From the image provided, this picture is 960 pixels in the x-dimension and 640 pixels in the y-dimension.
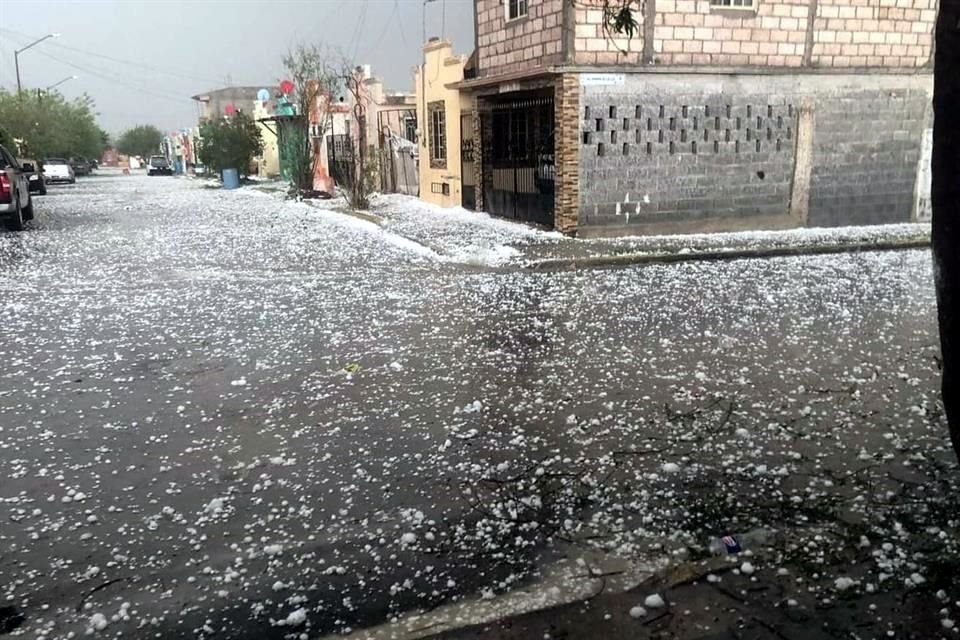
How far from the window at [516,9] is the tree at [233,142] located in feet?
83.6

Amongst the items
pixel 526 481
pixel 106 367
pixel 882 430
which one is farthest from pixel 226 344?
pixel 882 430

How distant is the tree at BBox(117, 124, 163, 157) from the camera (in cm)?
12331

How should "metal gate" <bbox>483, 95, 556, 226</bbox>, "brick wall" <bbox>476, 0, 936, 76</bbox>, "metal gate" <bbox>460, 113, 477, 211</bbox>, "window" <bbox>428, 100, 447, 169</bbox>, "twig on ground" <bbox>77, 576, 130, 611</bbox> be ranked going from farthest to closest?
1. "window" <bbox>428, 100, 447, 169</bbox>
2. "metal gate" <bbox>460, 113, 477, 211</bbox>
3. "metal gate" <bbox>483, 95, 556, 226</bbox>
4. "brick wall" <bbox>476, 0, 936, 76</bbox>
5. "twig on ground" <bbox>77, 576, 130, 611</bbox>

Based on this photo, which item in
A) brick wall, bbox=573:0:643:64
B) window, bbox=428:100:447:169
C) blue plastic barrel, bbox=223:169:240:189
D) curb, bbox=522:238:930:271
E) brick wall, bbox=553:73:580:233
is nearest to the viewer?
curb, bbox=522:238:930:271

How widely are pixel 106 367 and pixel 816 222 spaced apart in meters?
14.3

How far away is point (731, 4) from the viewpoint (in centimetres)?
1435

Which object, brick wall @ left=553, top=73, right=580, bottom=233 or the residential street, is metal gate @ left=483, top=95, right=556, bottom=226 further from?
the residential street

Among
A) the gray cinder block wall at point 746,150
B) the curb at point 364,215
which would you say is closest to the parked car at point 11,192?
the curb at point 364,215

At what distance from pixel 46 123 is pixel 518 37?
50118 millimetres

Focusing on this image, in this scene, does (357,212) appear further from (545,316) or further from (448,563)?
(448,563)

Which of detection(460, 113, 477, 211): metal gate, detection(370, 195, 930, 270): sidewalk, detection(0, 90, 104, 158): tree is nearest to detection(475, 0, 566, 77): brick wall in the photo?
detection(460, 113, 477, 211): metal gate

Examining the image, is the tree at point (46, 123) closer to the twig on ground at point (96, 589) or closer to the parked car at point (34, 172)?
the parked car at point (34, 172)

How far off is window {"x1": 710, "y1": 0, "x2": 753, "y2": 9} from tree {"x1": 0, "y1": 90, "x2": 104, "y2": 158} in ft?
120

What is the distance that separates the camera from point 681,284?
10.3m
